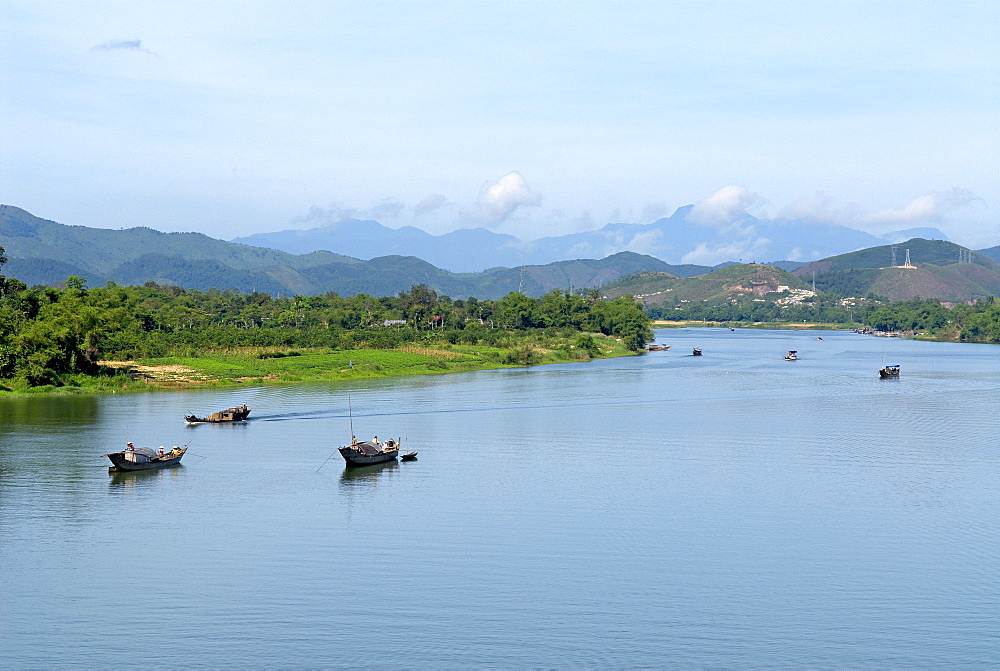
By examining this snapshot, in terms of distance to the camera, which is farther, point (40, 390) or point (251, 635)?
point (40, 390)

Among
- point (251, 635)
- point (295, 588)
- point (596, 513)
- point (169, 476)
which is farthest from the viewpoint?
point (169, 476)

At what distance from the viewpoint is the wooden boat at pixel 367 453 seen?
45556 millimetres

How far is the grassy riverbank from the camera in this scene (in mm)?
78125

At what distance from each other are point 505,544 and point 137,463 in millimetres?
21112

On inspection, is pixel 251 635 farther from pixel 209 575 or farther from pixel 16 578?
pixel 16 578

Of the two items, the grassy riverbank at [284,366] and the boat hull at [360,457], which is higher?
the grassy riverbank at [284,366]

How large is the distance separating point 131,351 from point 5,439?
120 ft

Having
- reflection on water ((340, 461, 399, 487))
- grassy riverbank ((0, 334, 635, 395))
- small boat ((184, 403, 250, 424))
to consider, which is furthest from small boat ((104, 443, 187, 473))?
grassy riverbank ((0, 334, 635, 395))

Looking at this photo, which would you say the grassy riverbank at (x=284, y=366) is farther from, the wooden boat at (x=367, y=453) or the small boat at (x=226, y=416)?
the wooden boat at (x=367, y=453)

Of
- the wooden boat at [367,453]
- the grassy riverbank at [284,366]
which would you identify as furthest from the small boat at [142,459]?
the grassy riverbank at [284,366]

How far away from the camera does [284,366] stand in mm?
90438

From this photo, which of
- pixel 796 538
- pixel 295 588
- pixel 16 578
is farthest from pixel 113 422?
pixel 796 538

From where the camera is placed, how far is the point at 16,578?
2742 cm

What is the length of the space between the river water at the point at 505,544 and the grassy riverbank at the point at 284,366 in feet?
51.4
